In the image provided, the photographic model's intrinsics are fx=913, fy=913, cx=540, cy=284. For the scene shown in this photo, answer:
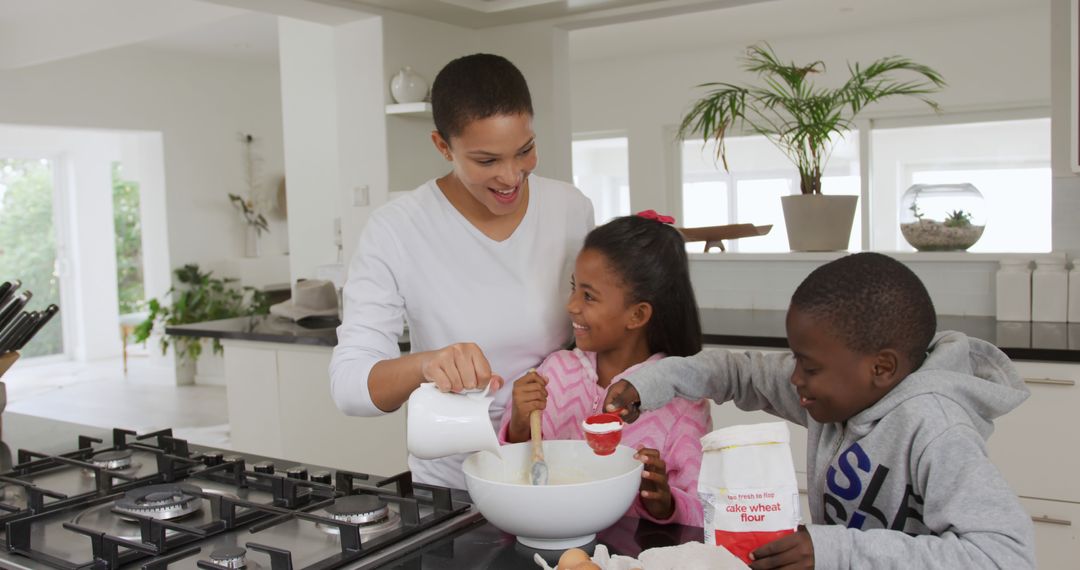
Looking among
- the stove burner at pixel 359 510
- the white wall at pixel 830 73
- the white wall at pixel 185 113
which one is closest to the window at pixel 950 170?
the white wall at pixel 830 73

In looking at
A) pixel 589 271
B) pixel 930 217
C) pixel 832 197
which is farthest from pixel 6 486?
pixel 930 217

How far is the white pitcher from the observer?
109 centimetres

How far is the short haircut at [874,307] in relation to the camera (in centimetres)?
106

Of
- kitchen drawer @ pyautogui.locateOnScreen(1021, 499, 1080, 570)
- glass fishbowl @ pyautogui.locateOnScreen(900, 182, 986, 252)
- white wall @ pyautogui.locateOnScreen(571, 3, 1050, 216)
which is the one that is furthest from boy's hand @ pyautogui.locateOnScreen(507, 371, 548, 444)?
white wall @ pyautogui.locateOnScreen(571, 3, 1050, 216)

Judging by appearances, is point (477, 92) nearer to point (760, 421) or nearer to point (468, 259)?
point (468, 259)

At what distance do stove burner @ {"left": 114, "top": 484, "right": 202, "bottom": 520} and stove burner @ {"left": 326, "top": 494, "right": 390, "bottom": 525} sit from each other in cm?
20

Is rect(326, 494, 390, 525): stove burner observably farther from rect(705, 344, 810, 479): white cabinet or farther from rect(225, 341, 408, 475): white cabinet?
rect(225, 341, 408, 475): white cabinet

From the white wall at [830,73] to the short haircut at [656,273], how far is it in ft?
17.7

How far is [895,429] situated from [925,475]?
2.5 inches

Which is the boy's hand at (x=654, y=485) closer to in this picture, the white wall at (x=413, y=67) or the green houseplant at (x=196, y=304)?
the white wall at (x=413, y=67)

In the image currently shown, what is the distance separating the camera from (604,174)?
30.8ft

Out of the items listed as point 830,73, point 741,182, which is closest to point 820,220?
point 830,73

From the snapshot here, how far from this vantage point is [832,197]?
10.1ft

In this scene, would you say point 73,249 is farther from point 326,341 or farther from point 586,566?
point 586,566
